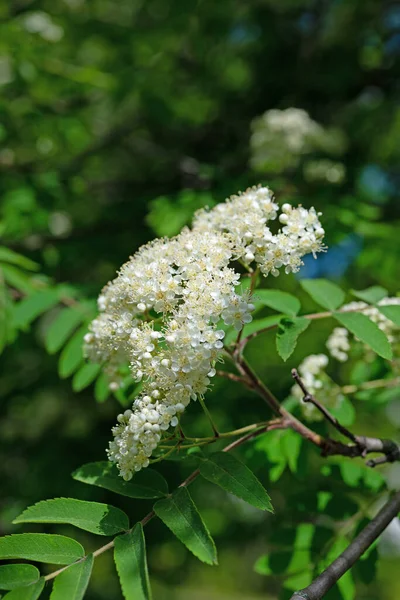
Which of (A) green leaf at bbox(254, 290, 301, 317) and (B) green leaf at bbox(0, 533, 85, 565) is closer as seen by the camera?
(B) green leaf at bbox(0, 533, 85, 565)

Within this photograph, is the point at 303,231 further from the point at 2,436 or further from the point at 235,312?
the point at 2,436

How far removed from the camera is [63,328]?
283 cm

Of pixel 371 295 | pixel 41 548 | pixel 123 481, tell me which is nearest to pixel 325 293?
pixel 371 295

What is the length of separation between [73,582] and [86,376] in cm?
113

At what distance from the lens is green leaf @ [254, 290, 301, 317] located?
83.1 inches

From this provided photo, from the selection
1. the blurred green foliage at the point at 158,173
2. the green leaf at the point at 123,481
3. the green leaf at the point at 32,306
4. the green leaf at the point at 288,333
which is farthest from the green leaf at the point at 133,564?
the green leaf at the point at 32,306

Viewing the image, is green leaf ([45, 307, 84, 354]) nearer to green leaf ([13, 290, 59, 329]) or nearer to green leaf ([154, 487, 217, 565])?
green leaf ([13, 290, 59, 329])

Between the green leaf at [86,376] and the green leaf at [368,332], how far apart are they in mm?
1065

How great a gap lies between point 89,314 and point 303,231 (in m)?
1.30

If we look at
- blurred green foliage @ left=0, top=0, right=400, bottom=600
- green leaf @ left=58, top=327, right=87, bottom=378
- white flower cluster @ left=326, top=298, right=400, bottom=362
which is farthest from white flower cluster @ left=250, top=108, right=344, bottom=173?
green leaf @ left=58, top=327, right=87, bottom=378

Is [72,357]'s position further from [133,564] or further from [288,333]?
[133,564]

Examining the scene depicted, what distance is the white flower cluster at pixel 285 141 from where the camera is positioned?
409cm

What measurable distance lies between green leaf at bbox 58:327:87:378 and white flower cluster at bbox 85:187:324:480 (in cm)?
52

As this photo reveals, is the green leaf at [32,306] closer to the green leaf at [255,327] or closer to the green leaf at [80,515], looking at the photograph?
the green leaf at [255,327]
